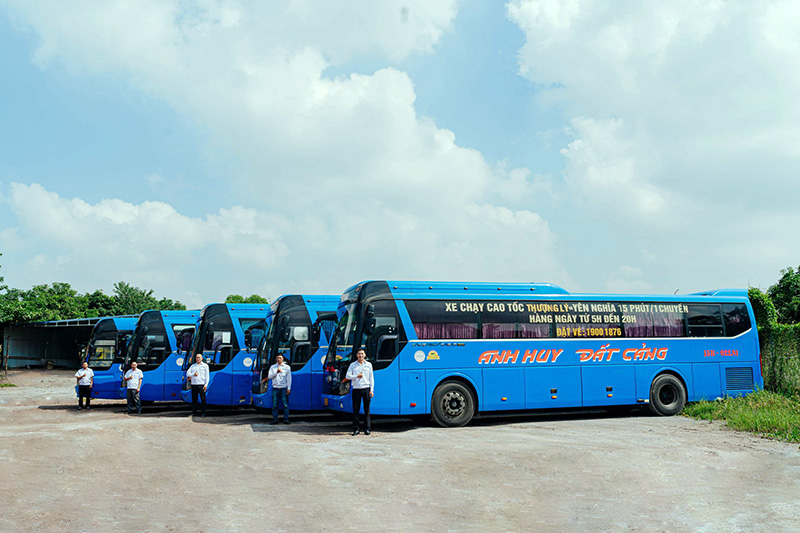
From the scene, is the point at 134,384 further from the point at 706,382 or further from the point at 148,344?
the point at 706,382

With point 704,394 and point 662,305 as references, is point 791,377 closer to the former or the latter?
Answer: point 704,394

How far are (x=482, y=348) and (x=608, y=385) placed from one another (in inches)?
132

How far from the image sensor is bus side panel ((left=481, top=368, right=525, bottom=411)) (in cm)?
1461

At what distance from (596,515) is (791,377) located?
13745mm

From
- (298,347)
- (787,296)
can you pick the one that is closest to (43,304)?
(298,347)

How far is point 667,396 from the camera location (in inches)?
645

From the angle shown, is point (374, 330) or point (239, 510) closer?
point (239, 510)

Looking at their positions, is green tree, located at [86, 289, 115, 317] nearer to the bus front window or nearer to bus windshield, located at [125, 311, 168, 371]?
bus windshield, located at [125, 311, 168, 371]

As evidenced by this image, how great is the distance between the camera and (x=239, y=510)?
734 centimetres

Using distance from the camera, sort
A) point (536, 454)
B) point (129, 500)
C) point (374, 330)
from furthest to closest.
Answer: point (374, 330) < point (536, 454) < point (129, 500)

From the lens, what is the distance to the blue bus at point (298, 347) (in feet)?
52.7

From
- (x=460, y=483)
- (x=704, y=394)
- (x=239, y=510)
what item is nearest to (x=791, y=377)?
(x=704, y=394)

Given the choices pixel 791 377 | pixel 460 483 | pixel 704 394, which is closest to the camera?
pixel 460 483

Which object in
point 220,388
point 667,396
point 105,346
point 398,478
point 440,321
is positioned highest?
point 440,321
